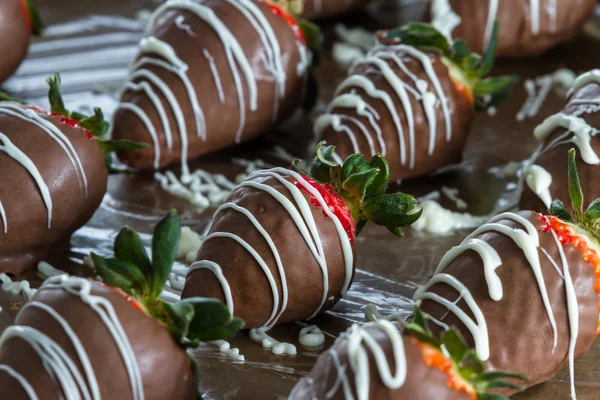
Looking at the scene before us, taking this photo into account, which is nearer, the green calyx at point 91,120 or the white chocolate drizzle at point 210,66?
the green calyx at point 91,120

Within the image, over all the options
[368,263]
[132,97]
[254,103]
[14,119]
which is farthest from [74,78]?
[368,263]

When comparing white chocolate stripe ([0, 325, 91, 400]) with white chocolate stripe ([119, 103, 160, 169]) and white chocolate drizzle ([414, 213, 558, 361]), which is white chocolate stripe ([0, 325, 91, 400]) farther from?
white chocolate stripe ([119, 103, 160, 169])

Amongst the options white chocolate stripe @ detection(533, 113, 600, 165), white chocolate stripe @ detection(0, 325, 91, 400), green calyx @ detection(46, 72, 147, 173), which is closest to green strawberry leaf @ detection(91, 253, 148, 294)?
white chocolate stripe @ detection(0, 325, 91, 400)

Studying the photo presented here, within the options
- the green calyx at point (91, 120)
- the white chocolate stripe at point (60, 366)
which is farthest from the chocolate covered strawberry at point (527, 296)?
the green calyx at point (91, 120)

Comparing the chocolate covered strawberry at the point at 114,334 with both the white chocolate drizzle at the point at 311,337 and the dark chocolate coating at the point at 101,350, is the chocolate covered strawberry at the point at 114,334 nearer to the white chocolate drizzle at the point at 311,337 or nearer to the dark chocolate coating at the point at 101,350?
the dark chocolate coating at the point at 101,350

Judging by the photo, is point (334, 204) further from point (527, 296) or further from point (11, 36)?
point (11, 36)

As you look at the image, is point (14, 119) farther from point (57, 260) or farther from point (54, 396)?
point (54, 396)
